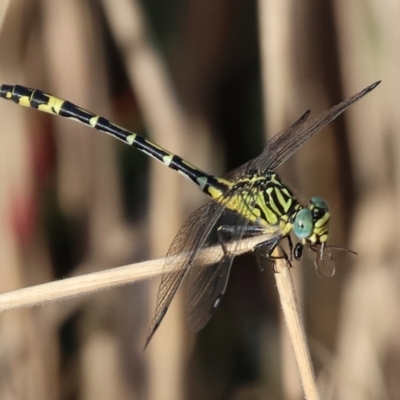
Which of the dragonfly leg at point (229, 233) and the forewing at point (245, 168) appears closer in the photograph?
the dragonfly leg at point (229, 233)

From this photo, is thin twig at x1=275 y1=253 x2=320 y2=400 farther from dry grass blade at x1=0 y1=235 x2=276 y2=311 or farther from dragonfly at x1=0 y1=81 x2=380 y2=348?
dry grass blade at x1=0 y1=235 x2=276 y2=311

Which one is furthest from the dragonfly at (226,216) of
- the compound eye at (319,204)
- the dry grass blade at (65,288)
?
the dry grass blade at (65,288)

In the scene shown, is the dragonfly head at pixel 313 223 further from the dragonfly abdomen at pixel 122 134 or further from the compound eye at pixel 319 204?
the dragonfly abdomen at pixel 122 134

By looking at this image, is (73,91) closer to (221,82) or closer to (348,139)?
(221,82)

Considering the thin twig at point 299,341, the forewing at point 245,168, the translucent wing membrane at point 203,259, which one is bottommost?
the thin twig at point 299,341

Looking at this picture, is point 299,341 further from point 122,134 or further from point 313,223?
point 122,134

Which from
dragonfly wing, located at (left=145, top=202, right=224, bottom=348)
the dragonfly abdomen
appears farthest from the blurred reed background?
dragonfly wing, located at (left=145, top=202, right=224, bottom=348)

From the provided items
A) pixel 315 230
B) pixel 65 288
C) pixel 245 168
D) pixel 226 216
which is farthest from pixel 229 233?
pixel 65 288
